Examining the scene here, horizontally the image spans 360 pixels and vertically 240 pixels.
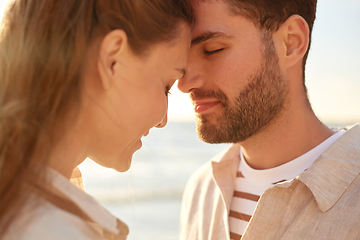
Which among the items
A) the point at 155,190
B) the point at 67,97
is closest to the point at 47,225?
the point at 67,97

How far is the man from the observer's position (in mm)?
2344

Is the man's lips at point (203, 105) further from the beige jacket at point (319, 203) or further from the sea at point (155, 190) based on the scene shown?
the sea at point (155, 190)

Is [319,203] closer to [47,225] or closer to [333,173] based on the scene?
[333,173]

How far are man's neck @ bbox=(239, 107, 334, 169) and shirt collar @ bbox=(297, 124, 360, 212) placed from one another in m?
0.26

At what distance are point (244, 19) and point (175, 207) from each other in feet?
25.9

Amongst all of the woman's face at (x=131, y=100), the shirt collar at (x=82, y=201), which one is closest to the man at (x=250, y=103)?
the woman's face at (x=131, y=100)

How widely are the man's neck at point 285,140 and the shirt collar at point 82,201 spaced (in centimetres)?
155

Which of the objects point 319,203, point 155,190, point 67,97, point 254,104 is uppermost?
point 67,97

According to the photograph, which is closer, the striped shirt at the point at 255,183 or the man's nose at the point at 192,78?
the striped shirt at the point at 255,183

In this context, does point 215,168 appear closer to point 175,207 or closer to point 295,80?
point 295,80

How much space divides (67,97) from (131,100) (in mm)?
321

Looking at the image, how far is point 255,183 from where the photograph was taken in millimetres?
2473

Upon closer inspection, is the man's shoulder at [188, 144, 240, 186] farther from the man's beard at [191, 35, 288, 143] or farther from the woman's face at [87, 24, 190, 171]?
the woman's face at [87, 24, 190, 171]

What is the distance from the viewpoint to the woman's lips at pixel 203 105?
2533 millimetres
